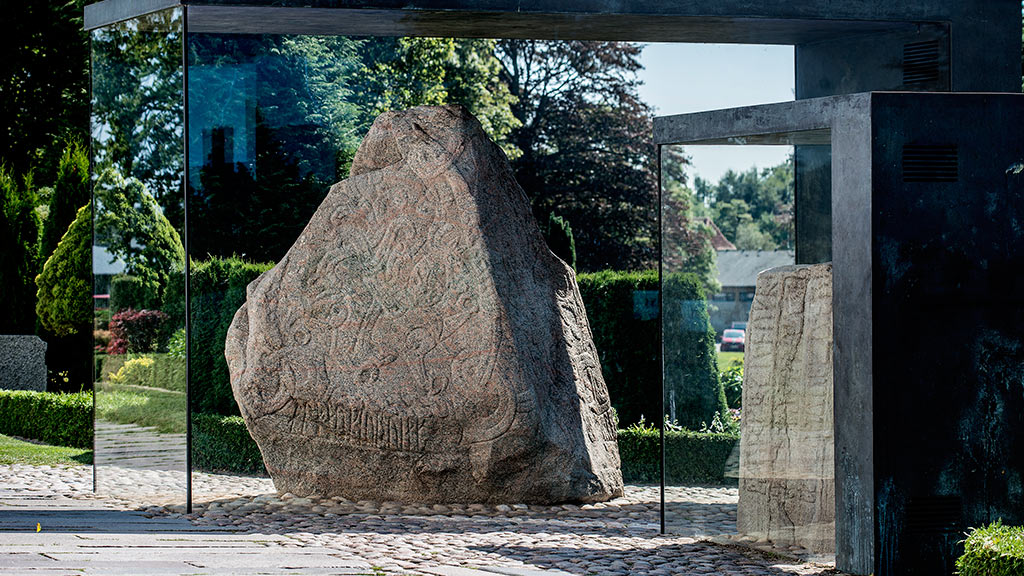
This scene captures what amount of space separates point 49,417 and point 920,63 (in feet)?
33.9

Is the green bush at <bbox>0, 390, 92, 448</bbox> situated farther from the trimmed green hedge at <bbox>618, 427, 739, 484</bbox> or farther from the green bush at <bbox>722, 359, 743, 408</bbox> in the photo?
the green bush at <bbox>722, 359, 743, 408</bbox>

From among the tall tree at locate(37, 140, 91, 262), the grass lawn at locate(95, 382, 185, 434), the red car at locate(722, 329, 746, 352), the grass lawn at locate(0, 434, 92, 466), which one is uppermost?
the tall tree at locate(37, 140, 91, 262)

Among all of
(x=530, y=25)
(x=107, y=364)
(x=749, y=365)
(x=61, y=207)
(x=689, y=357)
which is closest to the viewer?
(x=749, y=365)

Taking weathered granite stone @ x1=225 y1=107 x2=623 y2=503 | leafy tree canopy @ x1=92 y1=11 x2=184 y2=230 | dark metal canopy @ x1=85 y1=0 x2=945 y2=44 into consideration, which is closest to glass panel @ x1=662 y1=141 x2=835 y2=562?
dark metal canopy @ x1=85 y1=0 x2=945 y2=44

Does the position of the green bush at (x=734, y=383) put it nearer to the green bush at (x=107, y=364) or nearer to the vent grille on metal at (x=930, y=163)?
the vent grille on metal at (x=930, y=163)

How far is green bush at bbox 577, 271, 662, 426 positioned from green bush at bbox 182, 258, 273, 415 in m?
3.88

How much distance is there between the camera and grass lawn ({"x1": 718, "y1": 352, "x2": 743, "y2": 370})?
749 centimetres

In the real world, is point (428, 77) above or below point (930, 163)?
above

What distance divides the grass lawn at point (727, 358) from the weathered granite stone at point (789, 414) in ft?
0.25

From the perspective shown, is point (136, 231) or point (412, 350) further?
point (136, 231)

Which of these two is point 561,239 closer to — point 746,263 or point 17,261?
point 746,263

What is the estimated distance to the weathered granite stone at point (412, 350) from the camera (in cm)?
886

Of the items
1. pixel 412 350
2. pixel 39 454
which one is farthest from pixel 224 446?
pixel 39 454

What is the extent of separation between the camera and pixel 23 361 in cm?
1753
